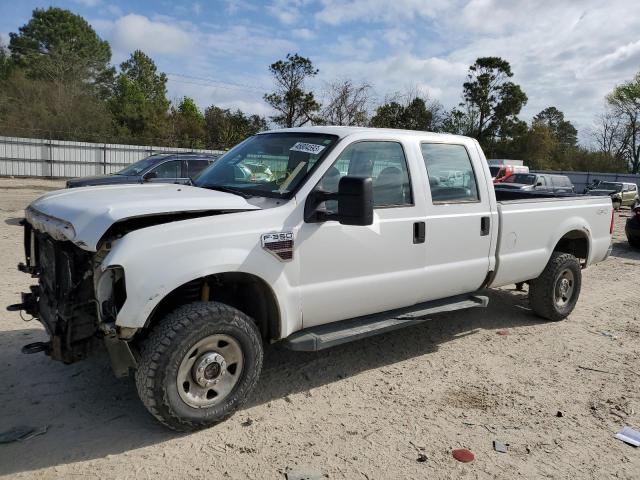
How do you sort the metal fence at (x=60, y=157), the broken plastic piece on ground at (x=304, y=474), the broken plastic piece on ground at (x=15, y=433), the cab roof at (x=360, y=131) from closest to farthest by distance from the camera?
1. the broken plastic piece on ground at (x=304, y=474)
2. the broken plastic piece on ground at (x=15, y=433)
3. the cab roof at (x=360, y=131)
4. the metal fence at (x=60, y=157)

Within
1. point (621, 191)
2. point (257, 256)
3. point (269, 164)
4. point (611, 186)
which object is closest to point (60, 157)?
point (269, 164)

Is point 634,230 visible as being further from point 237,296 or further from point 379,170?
point 237,296

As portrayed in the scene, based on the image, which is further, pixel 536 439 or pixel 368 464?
pixel 536 439

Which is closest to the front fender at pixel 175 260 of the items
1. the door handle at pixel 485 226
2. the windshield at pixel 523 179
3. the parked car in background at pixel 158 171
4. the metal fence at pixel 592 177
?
the door handle at pixel 485 226

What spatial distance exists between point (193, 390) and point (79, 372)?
143 cm

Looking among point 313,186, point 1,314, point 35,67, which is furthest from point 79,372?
point 35,67

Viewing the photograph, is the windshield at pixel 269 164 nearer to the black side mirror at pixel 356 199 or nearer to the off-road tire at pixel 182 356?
the black side mirror at pixel 356 199

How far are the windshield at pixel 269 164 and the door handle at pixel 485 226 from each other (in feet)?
5.70

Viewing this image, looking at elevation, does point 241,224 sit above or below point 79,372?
above

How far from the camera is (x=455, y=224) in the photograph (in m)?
4.65

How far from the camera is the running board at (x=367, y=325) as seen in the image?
3755 millimetres

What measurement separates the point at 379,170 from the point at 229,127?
3788 centimetres

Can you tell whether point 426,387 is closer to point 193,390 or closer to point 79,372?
point 193,390

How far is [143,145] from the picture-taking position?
31547 millimetres
